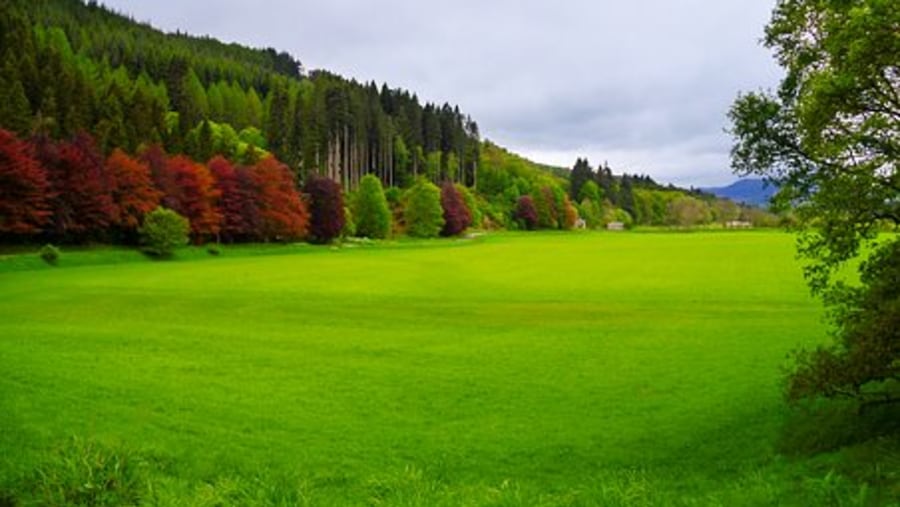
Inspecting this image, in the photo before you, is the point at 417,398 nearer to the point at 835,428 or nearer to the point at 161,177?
the point at 835,428

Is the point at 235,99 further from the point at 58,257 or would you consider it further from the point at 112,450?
the point at 112,450

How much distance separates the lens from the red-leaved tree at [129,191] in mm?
73750

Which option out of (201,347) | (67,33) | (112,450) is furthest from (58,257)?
(67,33)

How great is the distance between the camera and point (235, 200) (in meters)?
87.4

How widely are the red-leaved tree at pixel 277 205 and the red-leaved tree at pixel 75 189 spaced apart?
21.6 meters

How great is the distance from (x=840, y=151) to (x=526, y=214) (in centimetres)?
15349

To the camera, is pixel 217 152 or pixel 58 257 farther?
pixel 217 152

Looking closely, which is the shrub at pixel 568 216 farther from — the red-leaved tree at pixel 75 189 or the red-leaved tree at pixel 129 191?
the red-leaved tree at pixel 75 189

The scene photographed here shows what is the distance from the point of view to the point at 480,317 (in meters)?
35.8

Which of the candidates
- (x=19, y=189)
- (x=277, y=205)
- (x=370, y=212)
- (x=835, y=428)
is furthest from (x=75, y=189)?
(x=835, y=428)

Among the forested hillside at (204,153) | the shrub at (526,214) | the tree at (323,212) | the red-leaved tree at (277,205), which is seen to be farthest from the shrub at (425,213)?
the shrub at (526,214)

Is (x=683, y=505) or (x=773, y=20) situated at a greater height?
(x=773, y=20)

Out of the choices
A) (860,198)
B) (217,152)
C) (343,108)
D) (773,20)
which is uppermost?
(343,108)

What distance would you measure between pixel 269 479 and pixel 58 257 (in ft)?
190
